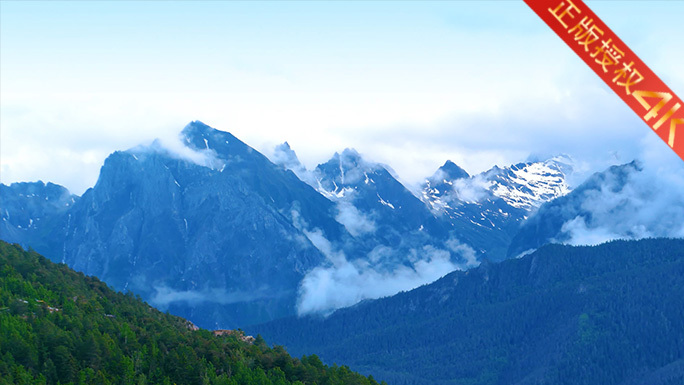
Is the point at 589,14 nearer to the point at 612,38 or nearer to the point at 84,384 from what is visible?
the point at 612,38

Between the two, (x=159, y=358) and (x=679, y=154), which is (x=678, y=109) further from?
(x=159, y=358)

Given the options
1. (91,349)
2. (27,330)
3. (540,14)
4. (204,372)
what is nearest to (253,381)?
(204,372)

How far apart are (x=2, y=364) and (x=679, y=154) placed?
16679 centimetres

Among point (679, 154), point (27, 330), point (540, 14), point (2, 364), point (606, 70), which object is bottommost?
point (679, 154)

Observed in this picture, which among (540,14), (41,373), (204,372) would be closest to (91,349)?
(41,373)

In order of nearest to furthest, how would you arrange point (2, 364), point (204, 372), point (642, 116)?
1. point (642, 116)
2. point (2, 364)
3. point (204, 372)

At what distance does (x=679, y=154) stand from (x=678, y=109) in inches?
42.2

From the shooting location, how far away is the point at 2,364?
556ft

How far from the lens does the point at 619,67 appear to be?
71.5 feet

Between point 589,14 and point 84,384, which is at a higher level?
point 84,384

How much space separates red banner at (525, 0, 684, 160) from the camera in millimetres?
21438

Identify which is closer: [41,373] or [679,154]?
[679,154]

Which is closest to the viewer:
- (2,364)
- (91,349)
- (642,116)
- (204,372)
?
(642,116)

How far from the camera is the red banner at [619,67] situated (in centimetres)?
2144
